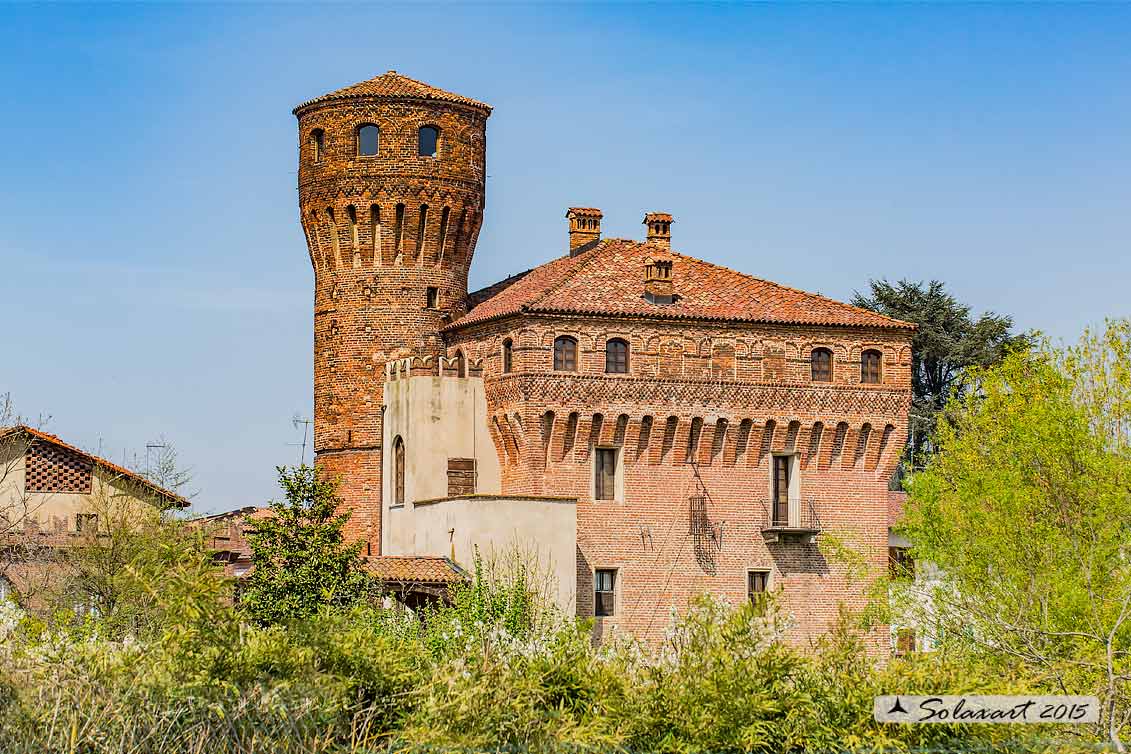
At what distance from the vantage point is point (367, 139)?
147 feet

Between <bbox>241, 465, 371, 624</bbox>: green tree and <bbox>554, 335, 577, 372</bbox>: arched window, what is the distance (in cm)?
689

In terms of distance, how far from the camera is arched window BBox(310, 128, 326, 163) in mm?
45250

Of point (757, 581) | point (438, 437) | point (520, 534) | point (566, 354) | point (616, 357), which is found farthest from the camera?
point (757, 581)

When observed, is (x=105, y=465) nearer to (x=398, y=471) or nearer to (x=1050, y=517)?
(x=398, y=471)

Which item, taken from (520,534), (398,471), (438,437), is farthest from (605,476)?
(398,471)

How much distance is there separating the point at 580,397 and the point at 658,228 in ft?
20.3

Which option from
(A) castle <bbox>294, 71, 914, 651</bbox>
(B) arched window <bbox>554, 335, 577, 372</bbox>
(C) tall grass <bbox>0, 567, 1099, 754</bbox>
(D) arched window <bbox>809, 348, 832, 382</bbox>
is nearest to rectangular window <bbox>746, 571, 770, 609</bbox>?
(A) castle <bbox>294, 71, 914, 651</bbox>

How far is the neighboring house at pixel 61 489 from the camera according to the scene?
4625 cm

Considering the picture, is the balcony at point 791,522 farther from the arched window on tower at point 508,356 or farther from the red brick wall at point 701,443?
the arched window on tower at point 508,356

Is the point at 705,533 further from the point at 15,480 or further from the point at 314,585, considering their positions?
the point at 15,480

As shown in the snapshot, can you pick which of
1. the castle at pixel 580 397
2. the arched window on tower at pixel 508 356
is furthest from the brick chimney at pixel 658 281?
the arched window on tower at pixel 508 356

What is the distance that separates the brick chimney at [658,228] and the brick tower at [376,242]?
173 inches

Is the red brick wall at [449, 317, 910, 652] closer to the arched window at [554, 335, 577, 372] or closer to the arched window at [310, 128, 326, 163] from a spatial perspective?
the arched window at [554, 335, 577, 372]

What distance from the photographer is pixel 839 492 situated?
44406 mm
